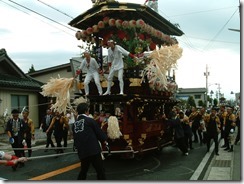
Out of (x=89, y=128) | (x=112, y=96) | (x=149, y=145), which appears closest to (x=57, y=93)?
(x=112, y=96)

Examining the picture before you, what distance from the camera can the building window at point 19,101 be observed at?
45.4 feet

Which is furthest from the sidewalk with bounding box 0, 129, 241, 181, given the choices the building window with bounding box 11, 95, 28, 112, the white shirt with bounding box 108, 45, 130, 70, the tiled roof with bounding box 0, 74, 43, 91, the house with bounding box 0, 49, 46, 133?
the tiled roof with bounding box 0, 74, 43, 91

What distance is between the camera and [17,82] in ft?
48.4

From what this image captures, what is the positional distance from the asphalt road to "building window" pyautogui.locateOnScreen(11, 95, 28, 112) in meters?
5.44

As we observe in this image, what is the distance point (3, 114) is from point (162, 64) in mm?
8201

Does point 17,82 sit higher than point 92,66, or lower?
lower

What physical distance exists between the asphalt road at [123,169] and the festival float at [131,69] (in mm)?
393

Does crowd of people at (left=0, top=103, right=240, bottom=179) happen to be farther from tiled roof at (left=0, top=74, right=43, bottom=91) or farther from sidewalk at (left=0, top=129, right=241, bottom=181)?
tiled roof at (left=0, top=74, right=43, bottom=91)

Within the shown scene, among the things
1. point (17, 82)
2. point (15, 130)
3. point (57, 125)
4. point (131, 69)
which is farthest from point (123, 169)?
point (17, 82)

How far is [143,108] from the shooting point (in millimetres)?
8922

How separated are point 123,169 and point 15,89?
8.91m

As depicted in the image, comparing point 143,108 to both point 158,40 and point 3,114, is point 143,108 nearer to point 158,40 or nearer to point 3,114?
point 158,40

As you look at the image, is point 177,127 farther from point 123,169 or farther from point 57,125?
point 57,125

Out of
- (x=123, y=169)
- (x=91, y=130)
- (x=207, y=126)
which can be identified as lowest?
(x=123, y=169)
